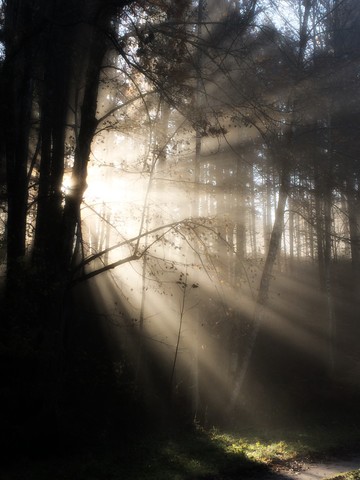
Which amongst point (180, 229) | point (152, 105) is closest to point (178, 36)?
point (152, 105)

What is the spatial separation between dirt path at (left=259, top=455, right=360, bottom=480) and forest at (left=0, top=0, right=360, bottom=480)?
2.17ft

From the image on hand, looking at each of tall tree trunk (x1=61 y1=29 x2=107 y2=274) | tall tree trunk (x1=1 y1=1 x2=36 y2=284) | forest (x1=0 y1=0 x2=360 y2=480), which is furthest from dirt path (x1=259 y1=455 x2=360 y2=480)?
tall tree trunk (x1=1 y1=1 x2=36 y2=284)

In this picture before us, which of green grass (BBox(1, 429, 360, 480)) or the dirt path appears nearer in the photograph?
green grass (BBox(1, 429, 360, 480))

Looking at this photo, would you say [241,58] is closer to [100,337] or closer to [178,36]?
[178,36]

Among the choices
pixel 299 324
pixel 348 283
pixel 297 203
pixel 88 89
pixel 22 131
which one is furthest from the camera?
pixel 348 283

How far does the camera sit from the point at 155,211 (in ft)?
37.5

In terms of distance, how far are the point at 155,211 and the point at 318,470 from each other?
6750 mm

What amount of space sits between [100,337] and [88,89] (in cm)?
850

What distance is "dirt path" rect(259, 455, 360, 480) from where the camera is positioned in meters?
8.88

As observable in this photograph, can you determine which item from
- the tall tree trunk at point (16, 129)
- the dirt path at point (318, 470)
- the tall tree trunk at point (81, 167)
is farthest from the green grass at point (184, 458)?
the tall tree trunk at point (16, 129)

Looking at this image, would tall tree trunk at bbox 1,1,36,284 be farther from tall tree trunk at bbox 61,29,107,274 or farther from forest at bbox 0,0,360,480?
tall tree trunk at bbox 61,29,107,274

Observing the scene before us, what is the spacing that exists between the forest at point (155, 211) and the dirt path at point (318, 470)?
66 cm

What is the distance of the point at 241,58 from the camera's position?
7.88 meters

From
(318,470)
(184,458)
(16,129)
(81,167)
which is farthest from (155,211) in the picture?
(318,470)
